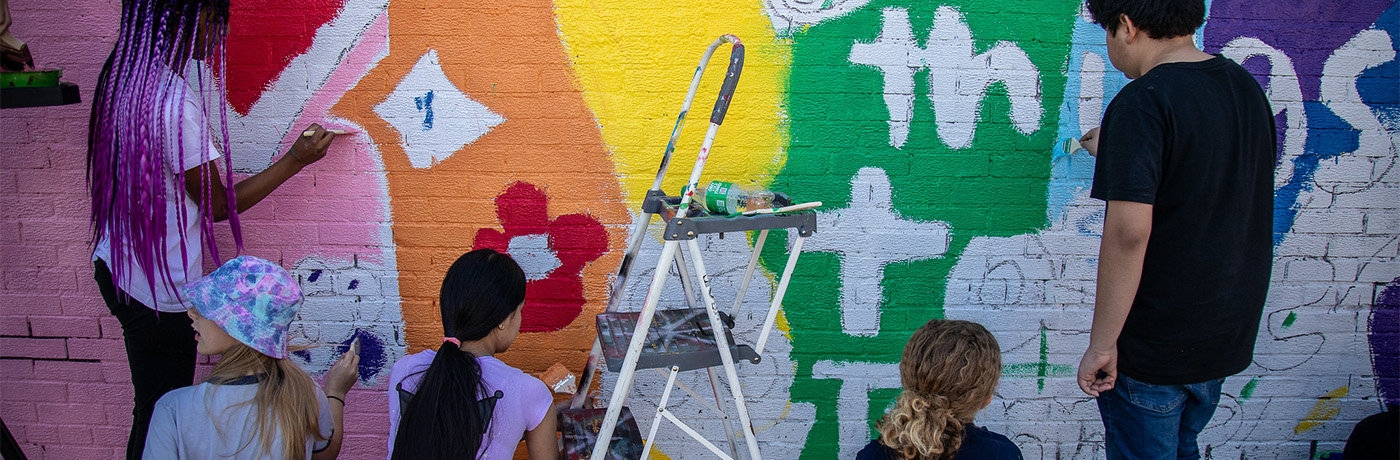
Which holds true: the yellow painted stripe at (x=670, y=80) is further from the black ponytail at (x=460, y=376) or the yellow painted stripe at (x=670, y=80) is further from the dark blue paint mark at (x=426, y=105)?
the black ponytail at (x=460, y=376)

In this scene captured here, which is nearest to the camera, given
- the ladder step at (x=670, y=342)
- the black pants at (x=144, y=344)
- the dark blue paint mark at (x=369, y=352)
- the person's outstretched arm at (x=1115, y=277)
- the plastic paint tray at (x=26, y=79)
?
the person's outstretched arm at (x=1115, y=277)

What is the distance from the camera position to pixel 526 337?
2992 millimetres

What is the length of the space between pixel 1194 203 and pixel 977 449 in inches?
33.9

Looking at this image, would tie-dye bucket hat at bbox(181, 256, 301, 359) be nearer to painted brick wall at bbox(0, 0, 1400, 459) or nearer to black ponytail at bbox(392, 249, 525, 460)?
black ponytail at bbox(392, 249, 525, 460)

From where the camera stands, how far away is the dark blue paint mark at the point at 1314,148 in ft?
9.46

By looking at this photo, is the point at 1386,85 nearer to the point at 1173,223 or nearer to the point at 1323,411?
the point at 1323,411

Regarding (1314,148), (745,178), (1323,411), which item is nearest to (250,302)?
(745,178)

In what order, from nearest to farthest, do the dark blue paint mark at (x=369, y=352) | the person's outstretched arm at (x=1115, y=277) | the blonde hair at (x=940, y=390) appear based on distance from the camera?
1. the blonde hair at (x=940, y=390)
2. the person's outstretched arm at (x=1115, y=277)
3. the dark blue paint mark at (x=369, y=352)

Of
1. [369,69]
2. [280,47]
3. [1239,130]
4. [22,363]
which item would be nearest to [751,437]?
[1239,130]

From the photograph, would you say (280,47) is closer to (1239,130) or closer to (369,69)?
(369,69)

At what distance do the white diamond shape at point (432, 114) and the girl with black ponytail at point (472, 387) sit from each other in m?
0.79

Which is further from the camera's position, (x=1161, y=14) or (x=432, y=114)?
(x=432, y=114)

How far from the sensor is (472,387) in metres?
2.04

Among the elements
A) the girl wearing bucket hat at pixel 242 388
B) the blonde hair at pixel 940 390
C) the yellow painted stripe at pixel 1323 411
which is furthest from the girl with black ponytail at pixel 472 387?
the yellow painted stripe at pixel 1323 411
